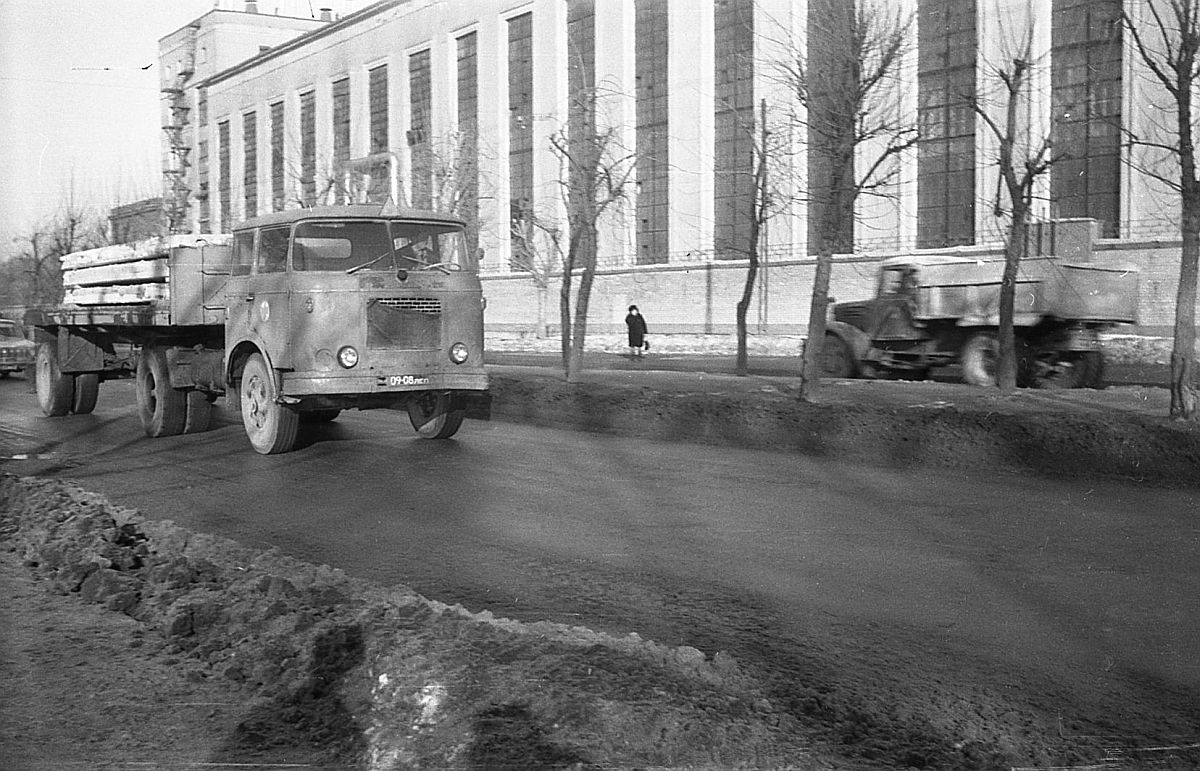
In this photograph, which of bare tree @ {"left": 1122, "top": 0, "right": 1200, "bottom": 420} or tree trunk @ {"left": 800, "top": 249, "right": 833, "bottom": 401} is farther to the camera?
tree trunk @ {"left": 800, "top": 249, "right": 833, "bottom": 401}

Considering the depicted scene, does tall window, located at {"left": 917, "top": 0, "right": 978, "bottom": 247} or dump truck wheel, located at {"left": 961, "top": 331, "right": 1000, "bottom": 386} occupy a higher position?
tall window, located at {"left": 917, "top": 0, "right": 978, "bottom": 247}

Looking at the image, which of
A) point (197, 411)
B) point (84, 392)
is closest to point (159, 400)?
point (197, 411)

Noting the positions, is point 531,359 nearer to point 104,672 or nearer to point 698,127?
point 698,127

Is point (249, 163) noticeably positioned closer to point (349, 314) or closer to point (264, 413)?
point (264, 413)

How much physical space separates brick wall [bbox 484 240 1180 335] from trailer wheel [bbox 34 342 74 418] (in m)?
24.0

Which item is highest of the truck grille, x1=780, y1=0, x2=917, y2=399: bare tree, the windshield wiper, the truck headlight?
x1=780, y1=0, x2=917, y2=399: bare tree

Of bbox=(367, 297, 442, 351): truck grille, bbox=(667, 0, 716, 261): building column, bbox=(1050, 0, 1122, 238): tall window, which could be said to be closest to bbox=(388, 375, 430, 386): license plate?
bbox=(367, 297, 442, 351): truck grille

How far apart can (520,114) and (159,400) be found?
3932cm

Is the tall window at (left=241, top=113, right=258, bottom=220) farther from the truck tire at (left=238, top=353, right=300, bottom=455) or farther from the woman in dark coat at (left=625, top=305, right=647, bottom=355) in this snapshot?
the truck tire at (left=238, top=353, right=300, bottom=455)

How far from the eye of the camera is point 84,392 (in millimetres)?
19469

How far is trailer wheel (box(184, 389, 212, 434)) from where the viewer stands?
1612 cm

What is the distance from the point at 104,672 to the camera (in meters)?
5.73

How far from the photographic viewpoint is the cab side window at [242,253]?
14.1 m

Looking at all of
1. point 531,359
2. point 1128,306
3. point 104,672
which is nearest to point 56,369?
point 104,672
